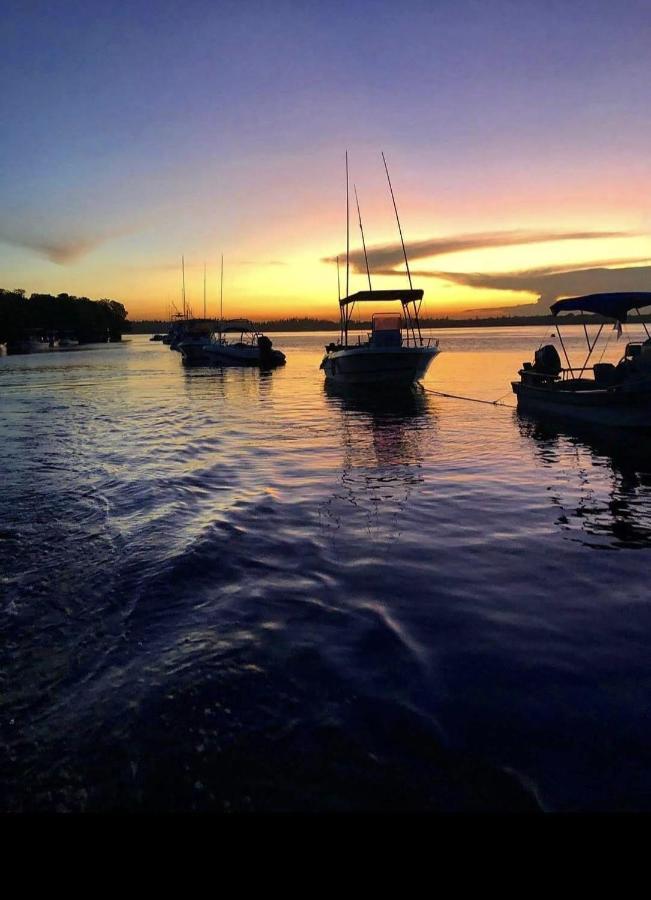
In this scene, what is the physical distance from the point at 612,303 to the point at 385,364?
418 inches

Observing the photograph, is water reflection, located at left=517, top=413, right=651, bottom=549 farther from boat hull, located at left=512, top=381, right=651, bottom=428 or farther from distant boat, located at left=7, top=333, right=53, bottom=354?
distant boat, located at left=7, top=333, right=53, bottom=354

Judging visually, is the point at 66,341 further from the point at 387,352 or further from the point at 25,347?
the point at 387,352

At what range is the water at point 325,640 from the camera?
3.75 metres

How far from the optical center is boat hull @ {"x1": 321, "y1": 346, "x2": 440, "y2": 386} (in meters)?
27.8

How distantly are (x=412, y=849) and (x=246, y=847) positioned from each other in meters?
0.63

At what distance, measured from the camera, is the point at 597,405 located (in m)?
18.9

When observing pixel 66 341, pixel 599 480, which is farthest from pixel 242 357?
pixel 66 341

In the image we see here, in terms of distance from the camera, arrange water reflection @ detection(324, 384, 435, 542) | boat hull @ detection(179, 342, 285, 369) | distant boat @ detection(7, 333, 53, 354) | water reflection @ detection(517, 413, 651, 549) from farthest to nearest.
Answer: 1. distant boat @ detection(7, 333, 53, 354)
2. boat hull @ detection(179, 342, 285, 369)
3. water reflection @ detection(324, 384, 435, 542)
4. water reflection @ detection(517, 413, 651, 549)

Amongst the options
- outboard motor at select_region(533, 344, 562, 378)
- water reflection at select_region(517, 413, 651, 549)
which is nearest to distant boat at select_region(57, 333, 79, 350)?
outboard motor at select_region(533, 344, 562, 378)

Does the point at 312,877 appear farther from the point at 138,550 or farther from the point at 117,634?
the point at 138,550

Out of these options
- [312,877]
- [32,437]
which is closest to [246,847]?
[312,877]

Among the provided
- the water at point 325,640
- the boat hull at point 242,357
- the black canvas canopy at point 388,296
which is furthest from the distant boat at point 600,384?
the boat hull at point 242,357

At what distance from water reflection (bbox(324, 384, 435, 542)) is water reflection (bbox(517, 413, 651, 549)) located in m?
2.75

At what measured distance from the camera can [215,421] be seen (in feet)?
74.5
